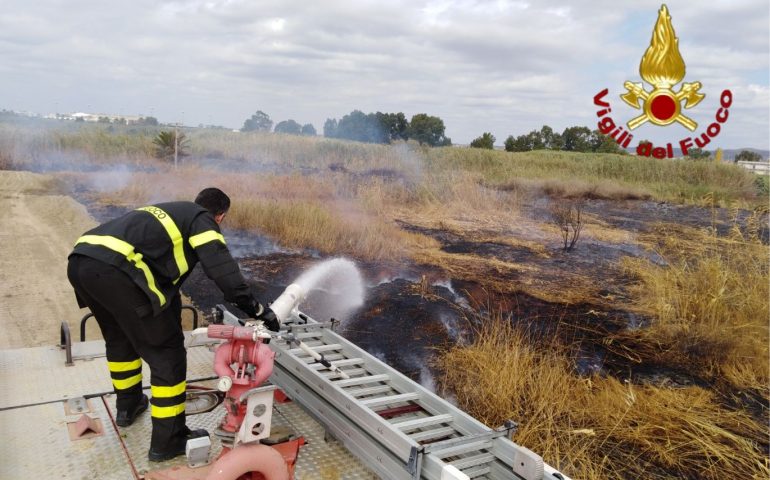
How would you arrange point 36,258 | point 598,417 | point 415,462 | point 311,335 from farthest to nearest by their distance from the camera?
point 36,258 < point 598,417 < point 311,335 < point 415,462

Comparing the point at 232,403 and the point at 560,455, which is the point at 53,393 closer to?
the point at 232,403

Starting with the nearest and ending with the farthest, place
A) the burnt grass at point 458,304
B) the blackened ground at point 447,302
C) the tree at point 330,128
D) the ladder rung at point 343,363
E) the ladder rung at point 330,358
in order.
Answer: the ladder rung at point 343,363
the ladder rung at point 330,358
the burnt grass at point 458,304
the blackened ground at point 447,302
the tree at point 330,128

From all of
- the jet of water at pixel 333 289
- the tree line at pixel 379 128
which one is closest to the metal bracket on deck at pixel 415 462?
the jet of water at pixel 333 289

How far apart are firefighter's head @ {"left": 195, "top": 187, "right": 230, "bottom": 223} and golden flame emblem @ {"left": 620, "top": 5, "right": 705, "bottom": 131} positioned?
5.27m

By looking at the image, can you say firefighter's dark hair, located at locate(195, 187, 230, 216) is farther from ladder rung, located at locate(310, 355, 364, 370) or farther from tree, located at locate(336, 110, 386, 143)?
tree, located at locate(336, 110, 386, 143)

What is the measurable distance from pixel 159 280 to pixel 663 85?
6220 millimetres

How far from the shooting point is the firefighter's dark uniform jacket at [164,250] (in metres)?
2.80

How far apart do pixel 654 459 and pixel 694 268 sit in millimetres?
3973

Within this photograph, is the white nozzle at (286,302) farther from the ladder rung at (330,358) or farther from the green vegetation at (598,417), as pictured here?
the green vegetation at (598,417)

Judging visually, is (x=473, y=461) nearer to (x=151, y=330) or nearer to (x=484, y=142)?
(x=151, y=330)

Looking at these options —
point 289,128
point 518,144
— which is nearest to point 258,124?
point 289,128

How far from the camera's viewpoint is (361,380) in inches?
129

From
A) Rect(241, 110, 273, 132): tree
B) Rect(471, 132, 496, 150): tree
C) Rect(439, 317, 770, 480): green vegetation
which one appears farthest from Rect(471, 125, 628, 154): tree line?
Rect(439, 317, 770, 480): green vegetation

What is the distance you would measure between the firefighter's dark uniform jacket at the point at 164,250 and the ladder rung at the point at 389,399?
0.76m
